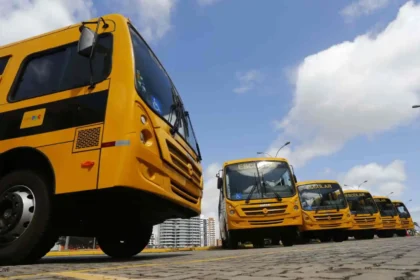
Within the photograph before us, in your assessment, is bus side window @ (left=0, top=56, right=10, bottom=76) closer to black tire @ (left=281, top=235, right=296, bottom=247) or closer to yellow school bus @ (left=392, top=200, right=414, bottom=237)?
black tire @ (left=281, top=235, right=296, bottom=247)

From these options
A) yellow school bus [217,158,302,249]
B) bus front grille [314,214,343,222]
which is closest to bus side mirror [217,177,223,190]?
yellow school bus [217,158,302,249]

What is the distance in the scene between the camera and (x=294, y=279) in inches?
79.4

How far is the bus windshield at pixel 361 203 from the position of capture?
16.8 metres

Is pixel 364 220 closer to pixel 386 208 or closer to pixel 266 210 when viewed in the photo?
pixel 386 208

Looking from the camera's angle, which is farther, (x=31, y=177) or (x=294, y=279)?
(x=31, y=177)

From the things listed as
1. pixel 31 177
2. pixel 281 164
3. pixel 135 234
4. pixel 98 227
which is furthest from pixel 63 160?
pixel 281 164

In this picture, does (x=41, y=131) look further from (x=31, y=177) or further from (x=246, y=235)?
(x=246, y=235)

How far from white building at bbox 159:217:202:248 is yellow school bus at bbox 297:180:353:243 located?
76.1 m

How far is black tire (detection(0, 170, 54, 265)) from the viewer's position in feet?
12.6

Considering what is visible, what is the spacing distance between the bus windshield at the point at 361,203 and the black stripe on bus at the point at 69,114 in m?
15.7

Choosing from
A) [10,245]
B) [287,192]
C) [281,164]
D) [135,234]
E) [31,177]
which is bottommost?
[10,245]

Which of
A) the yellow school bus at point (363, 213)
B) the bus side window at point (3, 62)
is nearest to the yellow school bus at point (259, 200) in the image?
the bus side window at point (3, 62)

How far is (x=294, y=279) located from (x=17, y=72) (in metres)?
A: 4.70

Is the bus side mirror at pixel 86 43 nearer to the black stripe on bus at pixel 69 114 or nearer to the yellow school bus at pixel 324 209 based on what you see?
the black stripe on bus at pixel 69 114
